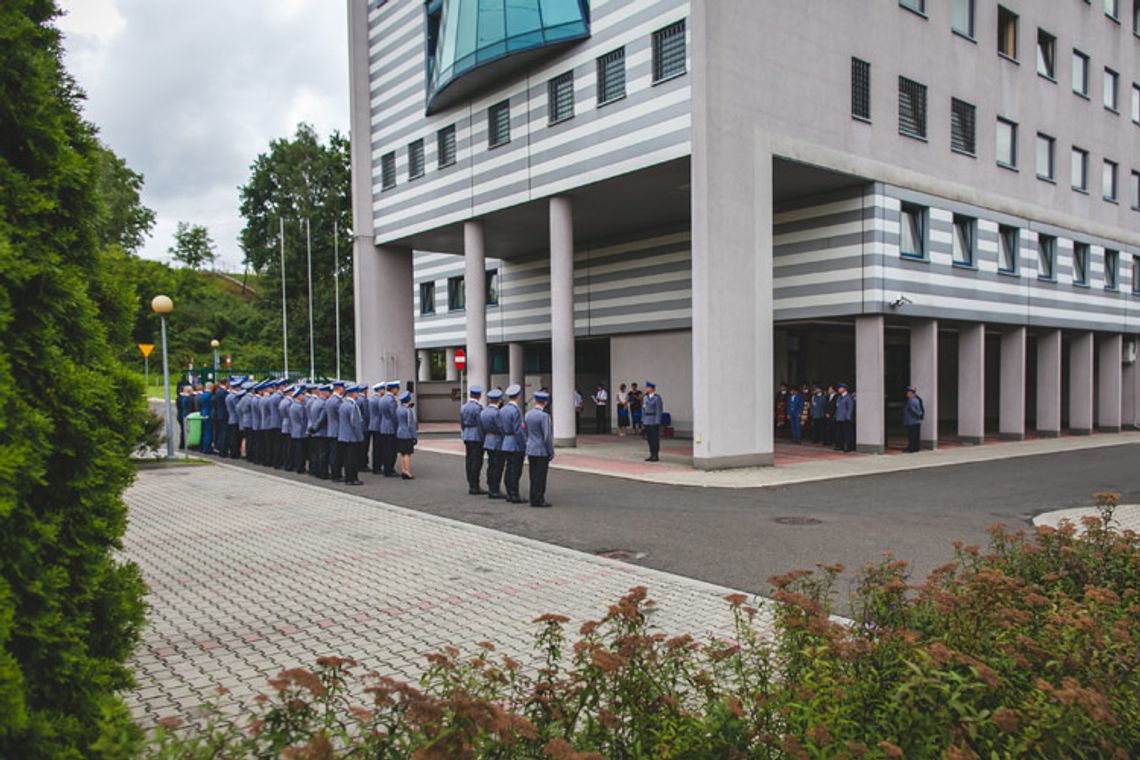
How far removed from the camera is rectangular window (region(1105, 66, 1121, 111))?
1185 inches

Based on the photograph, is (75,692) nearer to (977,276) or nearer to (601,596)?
(601,596)

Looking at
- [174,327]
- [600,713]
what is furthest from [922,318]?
[174,327]

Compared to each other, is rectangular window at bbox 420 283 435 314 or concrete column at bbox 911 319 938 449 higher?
rectangular window at bbox 420 283 435 314

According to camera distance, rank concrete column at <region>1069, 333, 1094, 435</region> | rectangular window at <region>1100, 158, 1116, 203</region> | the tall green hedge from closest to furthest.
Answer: the tall green hedge, concrete column at <region>1069, 333, 1094, 435</region>, rectangular window at <region>1100, 158, 1116, 203</region>

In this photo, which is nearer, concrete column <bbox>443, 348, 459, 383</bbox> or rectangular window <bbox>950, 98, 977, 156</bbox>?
rectangular window <bbox>950, 98, 977, 156</bbox>

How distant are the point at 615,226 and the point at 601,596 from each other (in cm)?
2030

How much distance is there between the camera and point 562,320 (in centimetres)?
2203

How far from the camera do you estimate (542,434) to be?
12312 mm

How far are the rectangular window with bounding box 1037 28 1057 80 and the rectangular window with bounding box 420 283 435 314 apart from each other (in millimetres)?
27045

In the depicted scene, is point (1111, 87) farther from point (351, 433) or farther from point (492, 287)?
point (351, 433)

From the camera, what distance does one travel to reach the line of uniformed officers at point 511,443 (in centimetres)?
1226

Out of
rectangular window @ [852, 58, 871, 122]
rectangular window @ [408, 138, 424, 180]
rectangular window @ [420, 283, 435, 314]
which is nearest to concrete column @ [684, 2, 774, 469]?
rectangular window @ [852, 58, 871, 122]

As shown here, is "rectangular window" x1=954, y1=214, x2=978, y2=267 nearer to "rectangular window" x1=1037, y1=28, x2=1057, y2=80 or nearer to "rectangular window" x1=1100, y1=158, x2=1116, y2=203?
"rectangular window" x1=1037, y1=28, x2=1057, y2=80

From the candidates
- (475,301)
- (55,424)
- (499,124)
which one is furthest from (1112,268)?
(55,424)
